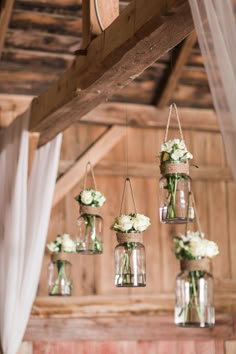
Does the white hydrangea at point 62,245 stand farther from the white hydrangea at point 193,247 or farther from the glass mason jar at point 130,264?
the white hydrangea at point 193,247

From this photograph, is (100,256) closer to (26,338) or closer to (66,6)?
(26,338)

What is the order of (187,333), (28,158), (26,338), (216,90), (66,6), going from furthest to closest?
1. (187,333)
2. (26,338)
3. (66,6)
4. (28,158)
5. (216,90)

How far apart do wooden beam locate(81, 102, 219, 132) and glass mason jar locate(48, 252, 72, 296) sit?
159 cm

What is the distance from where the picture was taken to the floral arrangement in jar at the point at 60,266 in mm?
6348

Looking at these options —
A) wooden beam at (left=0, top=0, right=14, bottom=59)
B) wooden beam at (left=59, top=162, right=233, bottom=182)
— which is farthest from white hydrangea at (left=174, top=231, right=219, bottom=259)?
wooden beam at (left=59, top=162, right=233, bottom=182)

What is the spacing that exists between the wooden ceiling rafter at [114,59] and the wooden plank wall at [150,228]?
5.33ft

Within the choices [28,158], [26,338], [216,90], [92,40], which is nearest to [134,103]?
[28,158]

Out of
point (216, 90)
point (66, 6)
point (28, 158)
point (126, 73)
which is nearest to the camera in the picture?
point (216, 90)

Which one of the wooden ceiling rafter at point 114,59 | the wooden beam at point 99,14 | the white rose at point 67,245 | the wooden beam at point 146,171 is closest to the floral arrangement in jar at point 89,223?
the wooden ceiling rafter at point 114,59

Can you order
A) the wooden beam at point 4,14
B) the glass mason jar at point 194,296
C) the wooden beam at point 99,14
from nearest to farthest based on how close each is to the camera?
the glass mason jar at point 194,296
the wooden beam at point 99,14
the wooden beam at point 4,14

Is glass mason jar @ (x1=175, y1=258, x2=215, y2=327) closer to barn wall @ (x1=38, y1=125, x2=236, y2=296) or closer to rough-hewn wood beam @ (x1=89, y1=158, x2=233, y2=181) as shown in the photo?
barn wall @ (x1=38, y1=125, x2=236, y2=296)

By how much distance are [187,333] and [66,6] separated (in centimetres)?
337

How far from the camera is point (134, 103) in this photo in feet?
24.8

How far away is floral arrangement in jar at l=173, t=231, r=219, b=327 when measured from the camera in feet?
12.9
